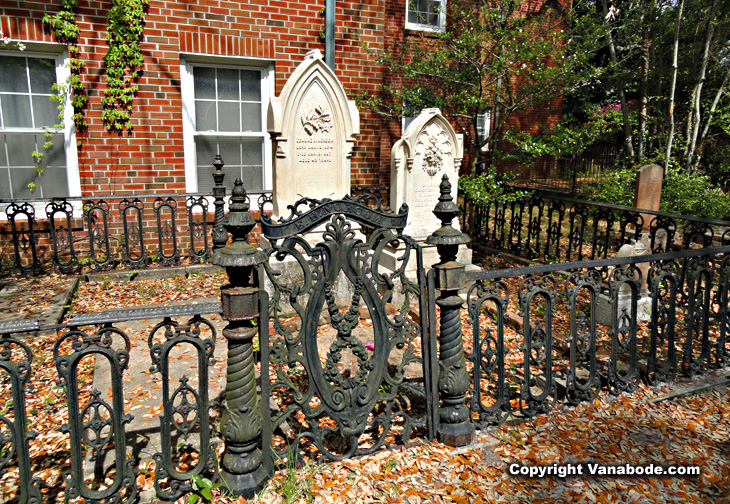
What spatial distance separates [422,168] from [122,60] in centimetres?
449

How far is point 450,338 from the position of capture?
121 inches

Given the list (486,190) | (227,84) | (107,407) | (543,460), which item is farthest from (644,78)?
(107,407)

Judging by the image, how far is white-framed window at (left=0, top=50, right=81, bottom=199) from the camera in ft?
23.3

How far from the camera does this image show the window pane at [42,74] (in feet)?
23.4

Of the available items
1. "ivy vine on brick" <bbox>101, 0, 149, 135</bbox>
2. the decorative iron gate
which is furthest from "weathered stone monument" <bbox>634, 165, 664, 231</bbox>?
"ivy vine on brick" <bbox>101, 0, 149, 135</bbox>

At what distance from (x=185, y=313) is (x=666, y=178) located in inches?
388

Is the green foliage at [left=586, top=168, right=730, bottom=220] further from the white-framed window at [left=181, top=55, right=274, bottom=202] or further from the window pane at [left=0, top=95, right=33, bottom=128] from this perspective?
the window pane at [left=0, top=95, right=33, bottom=128]

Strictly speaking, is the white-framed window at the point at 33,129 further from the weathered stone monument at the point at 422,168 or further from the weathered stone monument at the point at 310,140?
the weathered stone monument at the point at 422,168

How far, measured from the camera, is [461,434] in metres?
3.06

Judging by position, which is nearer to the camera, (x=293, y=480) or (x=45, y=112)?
(x=293, y=480)

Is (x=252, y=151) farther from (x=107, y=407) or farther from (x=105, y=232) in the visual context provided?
(x=107, y=407)

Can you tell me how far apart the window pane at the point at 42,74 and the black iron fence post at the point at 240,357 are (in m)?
6.29

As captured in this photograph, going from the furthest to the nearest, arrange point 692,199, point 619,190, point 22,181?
point 619,190 → point 692,199 → point 22,181

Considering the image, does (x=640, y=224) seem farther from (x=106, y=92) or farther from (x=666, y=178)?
(x=106, y=92)
